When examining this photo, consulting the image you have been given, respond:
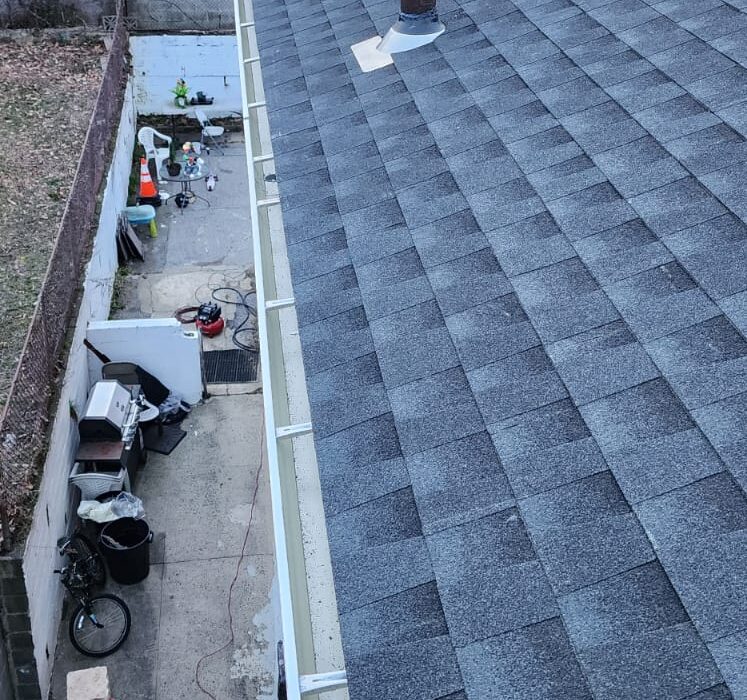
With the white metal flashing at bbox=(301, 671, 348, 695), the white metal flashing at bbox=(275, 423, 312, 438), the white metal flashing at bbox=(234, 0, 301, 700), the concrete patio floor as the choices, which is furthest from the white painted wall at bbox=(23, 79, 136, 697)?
the white metal flashing at bbox=(301, 671, 348, 695)

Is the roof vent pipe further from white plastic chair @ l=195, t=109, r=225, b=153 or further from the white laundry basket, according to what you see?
white plastic chair @ l=195, t=109, r=225, b=153

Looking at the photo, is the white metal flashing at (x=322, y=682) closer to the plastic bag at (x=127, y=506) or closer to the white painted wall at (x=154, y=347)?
the plastic bag at (x=127, y=506)

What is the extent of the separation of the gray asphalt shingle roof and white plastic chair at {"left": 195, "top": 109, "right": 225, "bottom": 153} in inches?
460

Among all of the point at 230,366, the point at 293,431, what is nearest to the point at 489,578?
the point at 293,431

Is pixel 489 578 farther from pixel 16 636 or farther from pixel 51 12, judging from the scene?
pixel 51 12

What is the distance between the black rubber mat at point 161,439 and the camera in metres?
11.6

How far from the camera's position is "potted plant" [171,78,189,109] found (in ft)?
64.5

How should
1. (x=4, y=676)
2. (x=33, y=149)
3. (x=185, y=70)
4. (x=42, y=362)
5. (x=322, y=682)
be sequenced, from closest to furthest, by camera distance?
(x=322, y=682) < (x=4, y=676) < (x=42, y=362) < (x=33, y=149) < (x=185, y=70)

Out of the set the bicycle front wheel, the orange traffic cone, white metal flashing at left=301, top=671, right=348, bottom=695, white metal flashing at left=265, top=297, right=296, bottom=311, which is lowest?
the bicycle front wheel

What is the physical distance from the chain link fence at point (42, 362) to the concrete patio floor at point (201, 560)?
1808mm

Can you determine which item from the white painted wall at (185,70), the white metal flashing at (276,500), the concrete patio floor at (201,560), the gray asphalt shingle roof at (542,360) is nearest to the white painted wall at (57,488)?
the concrete patio floor at (201,560)

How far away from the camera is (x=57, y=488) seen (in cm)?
945

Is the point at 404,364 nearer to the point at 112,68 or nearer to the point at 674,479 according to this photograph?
the point at 674,479

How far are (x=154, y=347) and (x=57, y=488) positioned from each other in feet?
9.37
